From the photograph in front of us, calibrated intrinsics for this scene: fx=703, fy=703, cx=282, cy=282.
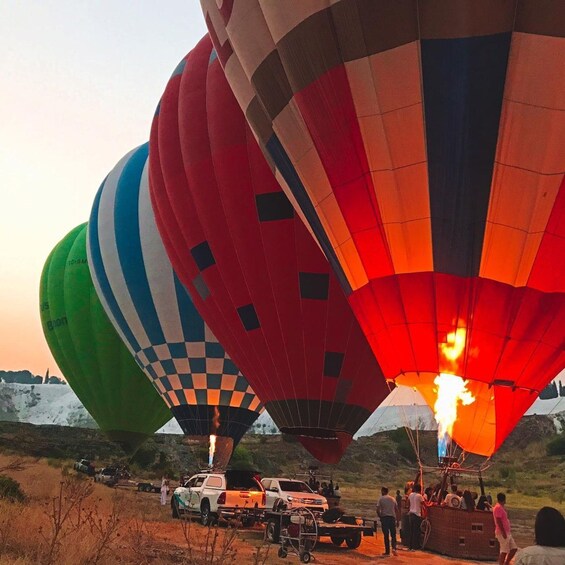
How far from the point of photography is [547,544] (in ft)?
11.0

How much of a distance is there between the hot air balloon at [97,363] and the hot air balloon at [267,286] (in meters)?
12.5

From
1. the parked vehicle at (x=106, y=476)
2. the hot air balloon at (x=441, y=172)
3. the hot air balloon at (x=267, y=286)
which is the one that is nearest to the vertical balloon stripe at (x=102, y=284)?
the parked vehicle at (x=106, y=476)

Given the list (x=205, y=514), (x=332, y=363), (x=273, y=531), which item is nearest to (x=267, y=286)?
(x=332, y=363)

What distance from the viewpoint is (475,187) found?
880 cm

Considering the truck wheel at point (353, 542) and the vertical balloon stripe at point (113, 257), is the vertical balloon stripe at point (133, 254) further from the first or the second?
the truck wheel at point (353, 542)

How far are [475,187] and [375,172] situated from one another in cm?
137

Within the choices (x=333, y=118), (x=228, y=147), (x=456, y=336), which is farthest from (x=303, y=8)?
(x=228, y=147)

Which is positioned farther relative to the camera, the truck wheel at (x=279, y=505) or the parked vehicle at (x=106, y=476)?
the parked vehicle at (x=106, y=476)

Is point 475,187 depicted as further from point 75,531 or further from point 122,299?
point 122,299

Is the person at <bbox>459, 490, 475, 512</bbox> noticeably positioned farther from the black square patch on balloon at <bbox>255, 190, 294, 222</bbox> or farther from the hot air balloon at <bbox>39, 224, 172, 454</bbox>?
the hot air balloon at <bbox>39, 224, 172, 454</bbox>

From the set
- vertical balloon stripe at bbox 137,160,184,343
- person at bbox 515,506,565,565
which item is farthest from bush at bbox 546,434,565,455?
person at bbox 515,506,565,565

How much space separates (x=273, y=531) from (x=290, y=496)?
1690 mm

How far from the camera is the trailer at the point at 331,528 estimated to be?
10.4 metres

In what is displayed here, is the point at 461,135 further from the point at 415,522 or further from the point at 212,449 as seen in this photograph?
the point at 212,449
